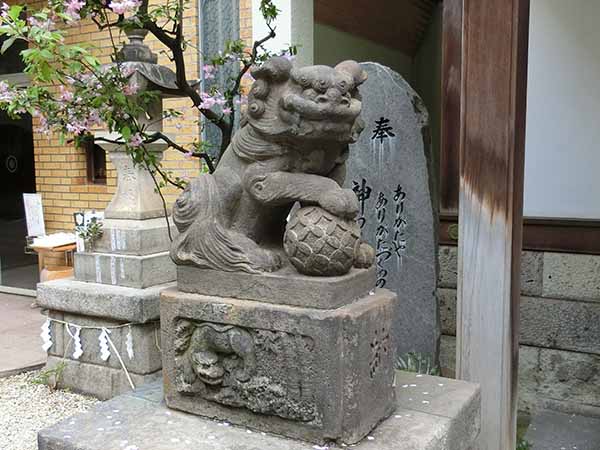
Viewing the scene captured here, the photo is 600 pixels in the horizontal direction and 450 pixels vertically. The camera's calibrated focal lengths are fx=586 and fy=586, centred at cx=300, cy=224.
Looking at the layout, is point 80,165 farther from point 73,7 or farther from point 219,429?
point 219,429

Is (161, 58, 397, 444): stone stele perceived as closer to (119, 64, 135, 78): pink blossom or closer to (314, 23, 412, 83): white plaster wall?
(119, 64, 135, 78): pink blossom

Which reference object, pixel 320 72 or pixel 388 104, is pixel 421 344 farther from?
pixel 320 72

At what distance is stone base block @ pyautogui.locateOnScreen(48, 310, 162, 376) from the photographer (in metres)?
3.92

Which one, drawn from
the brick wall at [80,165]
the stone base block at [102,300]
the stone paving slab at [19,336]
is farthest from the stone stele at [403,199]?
the stone paving slab at [19,336]

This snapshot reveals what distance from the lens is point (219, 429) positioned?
2184 mm

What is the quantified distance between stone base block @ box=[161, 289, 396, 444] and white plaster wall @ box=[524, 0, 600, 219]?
259 centimetres

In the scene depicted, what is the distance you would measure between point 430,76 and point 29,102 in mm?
5945

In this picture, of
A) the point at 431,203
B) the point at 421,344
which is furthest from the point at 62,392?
the point at 431,203

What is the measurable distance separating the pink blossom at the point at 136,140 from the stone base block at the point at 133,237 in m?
→ 0.68

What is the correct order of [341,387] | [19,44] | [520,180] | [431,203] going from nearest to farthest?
[341,387] < [520,180] < [431,203] < [19,44]

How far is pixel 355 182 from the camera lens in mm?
4156

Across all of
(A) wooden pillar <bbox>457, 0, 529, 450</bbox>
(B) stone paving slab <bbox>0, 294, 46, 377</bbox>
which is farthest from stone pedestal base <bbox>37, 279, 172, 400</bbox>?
(A) wooden pillar <bbox>457, 0, 529, 450</bbox>

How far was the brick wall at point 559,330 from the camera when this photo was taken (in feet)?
14.0

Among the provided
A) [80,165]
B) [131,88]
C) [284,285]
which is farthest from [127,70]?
[80,165]
